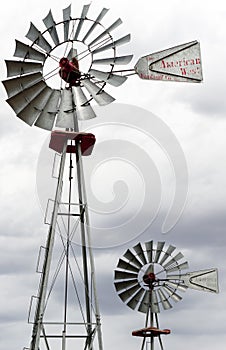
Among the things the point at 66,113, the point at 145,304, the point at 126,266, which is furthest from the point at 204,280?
the point at 66,113

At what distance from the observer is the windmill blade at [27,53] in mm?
16406

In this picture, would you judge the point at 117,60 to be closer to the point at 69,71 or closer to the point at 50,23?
the point at 69,71

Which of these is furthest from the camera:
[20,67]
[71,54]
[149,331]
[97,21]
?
[149,331]

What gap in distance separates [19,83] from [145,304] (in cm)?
1186

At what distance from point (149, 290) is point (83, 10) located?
1212cm

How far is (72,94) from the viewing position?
17.0 meters

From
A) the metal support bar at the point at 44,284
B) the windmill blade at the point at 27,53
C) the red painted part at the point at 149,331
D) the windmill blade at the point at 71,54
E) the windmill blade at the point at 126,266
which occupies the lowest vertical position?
the metal support bar at the point at 44,284

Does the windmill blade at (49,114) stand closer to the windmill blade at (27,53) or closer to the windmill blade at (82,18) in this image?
the windmill blade at (27,53)

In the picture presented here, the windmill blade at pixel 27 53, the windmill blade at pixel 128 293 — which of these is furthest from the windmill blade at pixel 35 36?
the windmill blade at pixel 128 293

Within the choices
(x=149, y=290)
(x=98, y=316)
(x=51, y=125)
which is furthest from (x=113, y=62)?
(x=149, y=290)

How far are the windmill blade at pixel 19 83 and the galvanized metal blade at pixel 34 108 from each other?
36 centimetres

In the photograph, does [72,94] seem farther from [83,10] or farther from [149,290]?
[149,290]

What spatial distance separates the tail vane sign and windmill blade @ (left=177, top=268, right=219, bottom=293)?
11.2 metres

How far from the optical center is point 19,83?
16.6m
